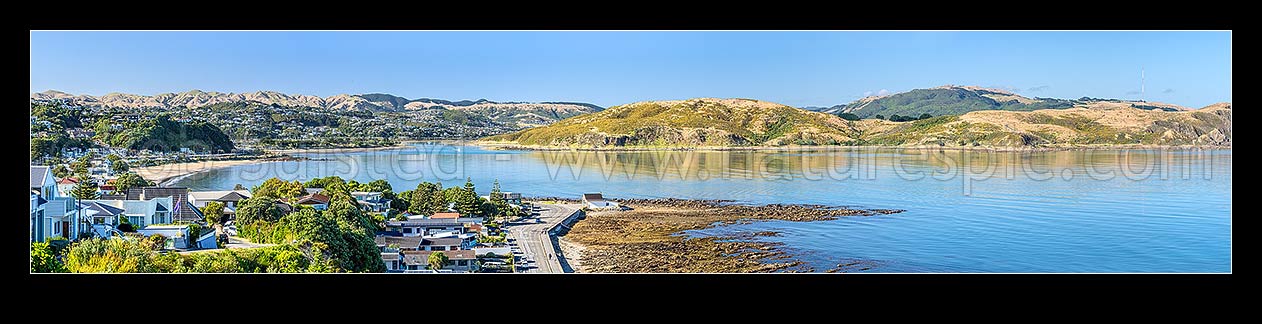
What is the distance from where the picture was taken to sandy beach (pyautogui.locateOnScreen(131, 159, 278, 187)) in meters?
12.0

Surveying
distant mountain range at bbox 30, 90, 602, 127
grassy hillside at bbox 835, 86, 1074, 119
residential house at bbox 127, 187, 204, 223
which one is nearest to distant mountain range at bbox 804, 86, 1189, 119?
grassy hillside at bbox 835, 86, 1074, 119

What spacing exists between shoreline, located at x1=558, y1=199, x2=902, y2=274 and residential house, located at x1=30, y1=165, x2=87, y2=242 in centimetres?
349

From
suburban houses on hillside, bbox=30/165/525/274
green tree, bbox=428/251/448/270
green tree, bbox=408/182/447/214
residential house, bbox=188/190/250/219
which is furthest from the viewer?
green tree, bbox=408/182/447/214

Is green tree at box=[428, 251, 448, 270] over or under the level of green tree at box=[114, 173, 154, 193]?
under

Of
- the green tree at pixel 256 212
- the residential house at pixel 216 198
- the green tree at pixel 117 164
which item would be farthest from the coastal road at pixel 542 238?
the green tree at pixel 117 164

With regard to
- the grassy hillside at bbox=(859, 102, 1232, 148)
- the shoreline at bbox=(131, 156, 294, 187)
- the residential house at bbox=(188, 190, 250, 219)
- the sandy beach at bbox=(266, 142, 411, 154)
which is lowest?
the residential house at bbox=(188, 190, 250, 219)

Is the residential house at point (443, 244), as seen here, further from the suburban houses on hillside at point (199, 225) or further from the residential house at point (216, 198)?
the residential house at point (216, 198)

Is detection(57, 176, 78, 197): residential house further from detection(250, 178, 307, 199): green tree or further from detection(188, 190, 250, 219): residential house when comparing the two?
detection(250, 178, 307, 199): green tree

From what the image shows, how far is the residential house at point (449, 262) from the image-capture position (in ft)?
21.8

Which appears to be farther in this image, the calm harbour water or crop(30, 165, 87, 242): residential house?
the calm harbour water

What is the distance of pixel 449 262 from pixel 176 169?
8807mm

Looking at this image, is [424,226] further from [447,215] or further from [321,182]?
[321,182]

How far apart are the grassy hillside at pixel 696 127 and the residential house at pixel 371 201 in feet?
54.9
